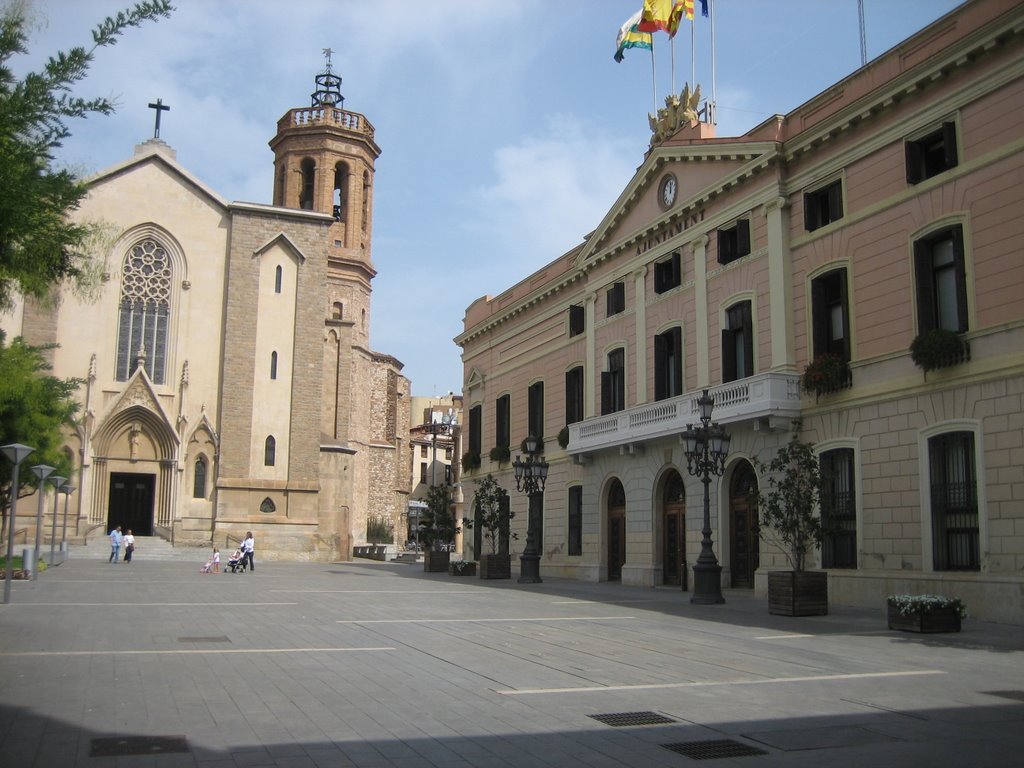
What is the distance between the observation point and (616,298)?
33.8 metres

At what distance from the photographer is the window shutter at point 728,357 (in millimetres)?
27578

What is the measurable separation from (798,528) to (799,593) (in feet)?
5.50

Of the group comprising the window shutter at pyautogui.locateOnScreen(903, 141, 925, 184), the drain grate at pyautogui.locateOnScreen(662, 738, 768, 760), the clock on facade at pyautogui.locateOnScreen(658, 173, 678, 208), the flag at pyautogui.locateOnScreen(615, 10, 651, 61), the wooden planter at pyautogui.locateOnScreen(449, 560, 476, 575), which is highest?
the flag at pyautogui.locateOnScreen(615, 10, 651, 61)

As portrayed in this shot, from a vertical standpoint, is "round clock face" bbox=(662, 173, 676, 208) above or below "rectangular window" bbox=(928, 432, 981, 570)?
above

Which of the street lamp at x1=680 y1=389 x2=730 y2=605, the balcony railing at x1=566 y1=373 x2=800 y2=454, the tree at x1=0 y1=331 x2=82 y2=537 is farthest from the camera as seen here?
the tree at x1=0 y1=331 x2=82 y2=537

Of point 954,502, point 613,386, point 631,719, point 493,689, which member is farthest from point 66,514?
point 631,719

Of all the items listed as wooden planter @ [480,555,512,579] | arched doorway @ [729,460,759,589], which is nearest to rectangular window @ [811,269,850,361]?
arched doorway @ [729,460,759,589]

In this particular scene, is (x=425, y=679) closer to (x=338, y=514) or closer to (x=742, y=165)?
(x=742, y=165)

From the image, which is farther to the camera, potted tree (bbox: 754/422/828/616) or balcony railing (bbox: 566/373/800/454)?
balcony railing (bbox: 566/373/800/454)

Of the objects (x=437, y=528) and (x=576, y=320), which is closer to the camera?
(x=576, y=320)

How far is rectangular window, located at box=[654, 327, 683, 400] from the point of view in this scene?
3044 centimetres

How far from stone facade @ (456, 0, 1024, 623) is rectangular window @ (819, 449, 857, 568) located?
0.06 metres

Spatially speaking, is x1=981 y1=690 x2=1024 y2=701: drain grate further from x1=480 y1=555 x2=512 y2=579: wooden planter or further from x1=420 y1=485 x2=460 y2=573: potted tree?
x1=420 y1=485 x2=460 y2=573: potted tree

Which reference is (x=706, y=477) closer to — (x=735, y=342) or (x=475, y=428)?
(x=735, y=342)
